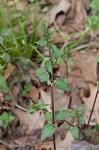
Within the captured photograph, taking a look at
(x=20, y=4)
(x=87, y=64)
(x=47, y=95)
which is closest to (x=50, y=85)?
(x=47, y=95)

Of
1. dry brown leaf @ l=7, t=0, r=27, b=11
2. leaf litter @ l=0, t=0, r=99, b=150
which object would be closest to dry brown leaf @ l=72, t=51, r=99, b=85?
leaf litter @ l=0, t=0, r=99, b=150

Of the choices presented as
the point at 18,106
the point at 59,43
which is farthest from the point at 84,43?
the point at 18,106

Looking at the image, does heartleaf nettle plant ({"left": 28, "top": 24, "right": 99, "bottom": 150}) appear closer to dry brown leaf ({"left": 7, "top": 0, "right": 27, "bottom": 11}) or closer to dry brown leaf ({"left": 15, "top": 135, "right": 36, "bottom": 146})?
dry brown leaf ({"left": 15, "top": 135, "right": 36, "bottom": 146})

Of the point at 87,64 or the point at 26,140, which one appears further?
the point at 87,64

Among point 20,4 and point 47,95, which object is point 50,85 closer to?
point 47,95

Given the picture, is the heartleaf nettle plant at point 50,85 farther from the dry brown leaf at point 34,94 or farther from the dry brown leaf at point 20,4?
the dry brown leaf at point 20,4

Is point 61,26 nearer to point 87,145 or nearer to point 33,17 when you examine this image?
point 33,17

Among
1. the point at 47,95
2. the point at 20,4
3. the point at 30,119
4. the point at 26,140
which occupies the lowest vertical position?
the point at 26,140

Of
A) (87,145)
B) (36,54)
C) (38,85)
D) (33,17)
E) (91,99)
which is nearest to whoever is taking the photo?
(87,145)
